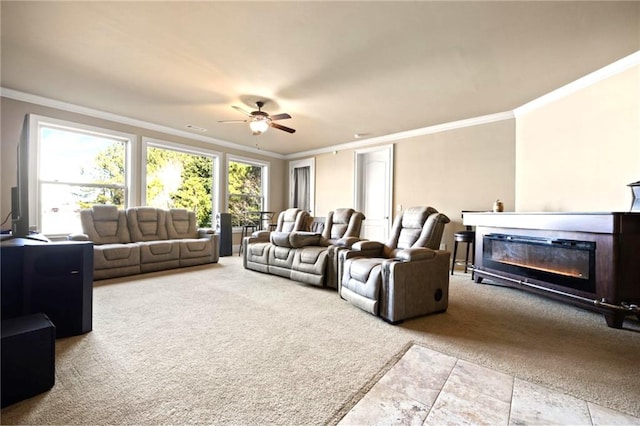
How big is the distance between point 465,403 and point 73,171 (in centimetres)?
579

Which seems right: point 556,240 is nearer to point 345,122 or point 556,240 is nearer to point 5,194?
point 345,122

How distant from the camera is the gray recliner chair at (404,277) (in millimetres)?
2486

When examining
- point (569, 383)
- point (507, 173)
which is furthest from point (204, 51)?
point (507, 173)

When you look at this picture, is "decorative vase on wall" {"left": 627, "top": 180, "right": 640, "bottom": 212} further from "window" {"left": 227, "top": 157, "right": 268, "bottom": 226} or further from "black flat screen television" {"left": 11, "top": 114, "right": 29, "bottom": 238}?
"window" {"left": 227, "top": 157, "right": 268, "bottom": 226}

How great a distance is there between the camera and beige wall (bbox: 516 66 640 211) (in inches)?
115

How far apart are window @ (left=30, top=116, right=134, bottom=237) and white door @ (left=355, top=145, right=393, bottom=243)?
14.7 ft

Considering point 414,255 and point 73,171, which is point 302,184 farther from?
point 414,255

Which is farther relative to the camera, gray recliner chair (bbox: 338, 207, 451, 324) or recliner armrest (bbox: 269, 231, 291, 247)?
recliner armrest (bbox: 269, 231, 291, 247)

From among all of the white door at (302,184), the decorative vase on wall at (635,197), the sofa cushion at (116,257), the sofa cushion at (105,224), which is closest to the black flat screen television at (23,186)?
the sofa cushion at (116,257)

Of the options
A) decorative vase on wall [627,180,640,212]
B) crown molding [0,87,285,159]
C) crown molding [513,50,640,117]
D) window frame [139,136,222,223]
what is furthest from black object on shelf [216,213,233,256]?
decorative vase on wall [627,180,640,212]

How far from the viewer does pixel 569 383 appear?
1.63 m

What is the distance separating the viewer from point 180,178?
5.85 meters

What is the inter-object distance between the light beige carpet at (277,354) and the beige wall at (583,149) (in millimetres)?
1358

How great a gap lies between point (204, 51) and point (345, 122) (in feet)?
8.89
